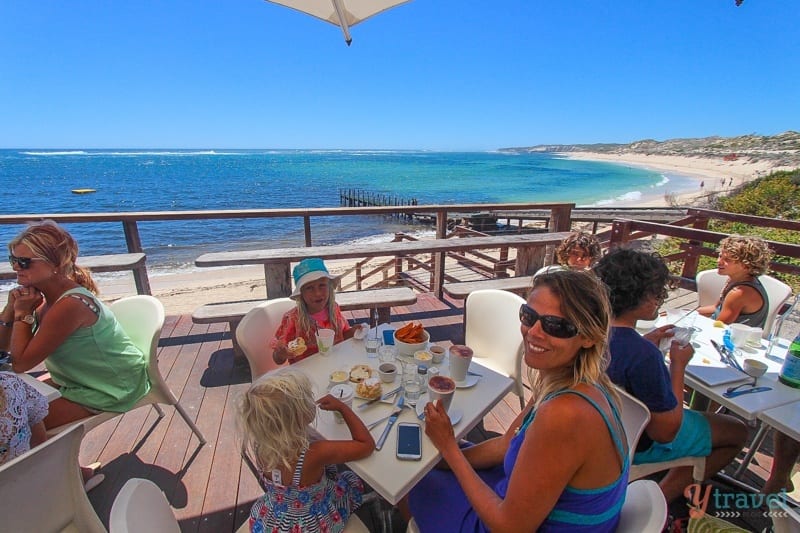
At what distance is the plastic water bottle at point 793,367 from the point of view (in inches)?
66.5

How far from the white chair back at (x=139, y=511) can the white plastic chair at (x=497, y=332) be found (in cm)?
173

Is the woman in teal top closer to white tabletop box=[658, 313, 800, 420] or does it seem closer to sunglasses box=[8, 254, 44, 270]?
sunglasses box=[8, 254, 44, 270]

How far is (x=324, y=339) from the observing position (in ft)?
6.30

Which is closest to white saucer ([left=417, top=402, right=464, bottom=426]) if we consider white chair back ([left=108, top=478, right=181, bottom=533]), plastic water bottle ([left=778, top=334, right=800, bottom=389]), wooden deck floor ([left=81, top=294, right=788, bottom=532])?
wooden deck floor ([left=81, top=294, right=788, bottom=532])

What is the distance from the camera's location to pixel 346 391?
1.55 metres

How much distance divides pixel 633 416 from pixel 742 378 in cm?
85

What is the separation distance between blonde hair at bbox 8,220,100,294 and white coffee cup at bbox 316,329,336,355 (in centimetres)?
130

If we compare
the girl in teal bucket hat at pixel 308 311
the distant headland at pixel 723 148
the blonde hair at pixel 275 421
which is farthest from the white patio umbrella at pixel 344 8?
the distant headland at pixel 723 148

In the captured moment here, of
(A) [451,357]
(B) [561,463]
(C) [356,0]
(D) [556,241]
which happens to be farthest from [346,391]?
(D) [556,241]

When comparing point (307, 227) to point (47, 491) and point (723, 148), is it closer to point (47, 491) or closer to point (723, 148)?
point (47, 491)

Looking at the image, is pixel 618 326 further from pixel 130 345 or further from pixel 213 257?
pixel 213 257

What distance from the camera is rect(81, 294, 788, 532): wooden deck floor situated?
189 centimetres

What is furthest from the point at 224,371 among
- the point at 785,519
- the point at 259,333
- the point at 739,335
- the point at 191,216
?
the point at 739,335

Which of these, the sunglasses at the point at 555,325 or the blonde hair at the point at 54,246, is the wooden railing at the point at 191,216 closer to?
Result: the blonde hair at the point at 54,246
